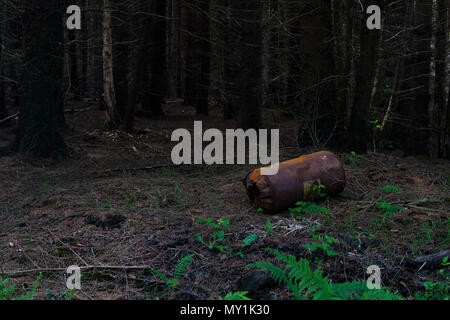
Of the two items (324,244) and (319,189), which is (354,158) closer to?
(319,189)

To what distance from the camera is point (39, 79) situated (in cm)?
906

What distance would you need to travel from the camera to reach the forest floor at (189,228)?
395 cm

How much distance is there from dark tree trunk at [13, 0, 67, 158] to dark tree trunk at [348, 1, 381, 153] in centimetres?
587

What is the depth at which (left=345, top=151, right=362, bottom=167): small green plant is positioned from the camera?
7.89 meters

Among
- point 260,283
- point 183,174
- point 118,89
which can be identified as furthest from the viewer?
point 118,89

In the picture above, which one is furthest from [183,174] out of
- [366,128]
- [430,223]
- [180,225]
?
[430,223]

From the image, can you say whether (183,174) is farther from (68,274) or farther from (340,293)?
(340,293)

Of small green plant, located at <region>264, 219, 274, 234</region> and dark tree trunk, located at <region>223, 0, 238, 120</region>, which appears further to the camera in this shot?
dark tree trunk, located at <region>223, 0, 238, 120</region>

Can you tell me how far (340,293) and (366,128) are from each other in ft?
19.9

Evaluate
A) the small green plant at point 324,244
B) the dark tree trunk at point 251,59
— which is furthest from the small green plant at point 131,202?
the dark tree trunk at point 251,59

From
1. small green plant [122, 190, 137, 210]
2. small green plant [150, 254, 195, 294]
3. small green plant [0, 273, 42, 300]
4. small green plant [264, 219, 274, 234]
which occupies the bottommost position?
small green plant [0, 273, 42, 300]

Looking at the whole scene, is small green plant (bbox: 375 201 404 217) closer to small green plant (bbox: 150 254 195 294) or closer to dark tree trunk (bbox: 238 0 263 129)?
small green plant (bbox: 150 254 195 294)

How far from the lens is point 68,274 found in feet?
13.5

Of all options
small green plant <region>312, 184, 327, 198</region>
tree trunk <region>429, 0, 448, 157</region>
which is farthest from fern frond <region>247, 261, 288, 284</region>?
tree trunk <region>429, 0, 448, 157</region>
